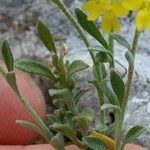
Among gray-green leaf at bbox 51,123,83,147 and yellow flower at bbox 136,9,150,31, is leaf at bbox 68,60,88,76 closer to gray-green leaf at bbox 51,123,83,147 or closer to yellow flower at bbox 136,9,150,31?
gray-green leaf at bbox 51,123,83,147

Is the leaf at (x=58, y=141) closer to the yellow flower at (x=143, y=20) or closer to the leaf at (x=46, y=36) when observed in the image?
the leaf at (x=46, y=36)

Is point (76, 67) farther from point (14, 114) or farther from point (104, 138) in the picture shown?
point (14, 114)

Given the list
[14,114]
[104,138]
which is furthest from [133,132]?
[14,114]

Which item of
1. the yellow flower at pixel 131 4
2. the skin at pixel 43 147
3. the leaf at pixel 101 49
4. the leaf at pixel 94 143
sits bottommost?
the skin at pixel 43 147

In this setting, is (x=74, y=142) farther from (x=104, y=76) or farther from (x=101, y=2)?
(x=101, y=2)

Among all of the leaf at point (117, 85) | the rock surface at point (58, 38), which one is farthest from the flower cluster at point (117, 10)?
the rock surface at point (58, 38)

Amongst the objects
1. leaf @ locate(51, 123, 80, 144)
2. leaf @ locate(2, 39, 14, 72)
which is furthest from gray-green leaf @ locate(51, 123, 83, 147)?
leaf @ locate(2, 39, 14, 72)
